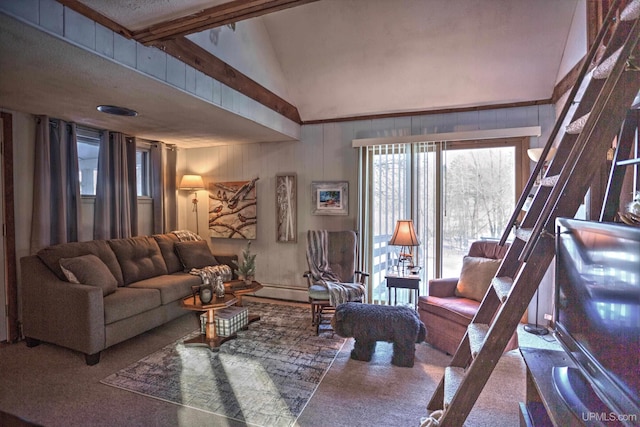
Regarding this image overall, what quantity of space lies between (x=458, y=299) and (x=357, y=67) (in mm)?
2749

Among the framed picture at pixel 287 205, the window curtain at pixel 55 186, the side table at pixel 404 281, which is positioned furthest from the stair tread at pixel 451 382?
the window curtain at pixel 55 186

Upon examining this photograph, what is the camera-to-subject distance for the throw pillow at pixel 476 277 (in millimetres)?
3074

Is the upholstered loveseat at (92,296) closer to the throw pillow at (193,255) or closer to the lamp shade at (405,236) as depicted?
the throw pillow at (193,255)

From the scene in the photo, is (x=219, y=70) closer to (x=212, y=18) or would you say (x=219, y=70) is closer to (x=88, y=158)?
(x=212, y=18)

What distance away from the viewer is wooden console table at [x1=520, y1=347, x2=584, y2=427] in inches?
43.5

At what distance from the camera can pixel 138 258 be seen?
3.89m

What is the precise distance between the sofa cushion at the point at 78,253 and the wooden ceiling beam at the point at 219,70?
2.22m

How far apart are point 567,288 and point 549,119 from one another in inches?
117

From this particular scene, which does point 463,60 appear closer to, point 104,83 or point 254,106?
point 254,106

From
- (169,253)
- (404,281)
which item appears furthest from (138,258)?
(404,281)

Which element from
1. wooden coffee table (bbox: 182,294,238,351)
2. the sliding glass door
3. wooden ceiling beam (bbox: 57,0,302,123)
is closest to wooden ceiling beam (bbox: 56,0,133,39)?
wooden ceiling beam (bbox: 57,0,302,123)

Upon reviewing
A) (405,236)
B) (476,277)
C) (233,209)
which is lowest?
(476,277)

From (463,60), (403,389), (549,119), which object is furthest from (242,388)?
(549,119)

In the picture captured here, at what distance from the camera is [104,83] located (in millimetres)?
2387
